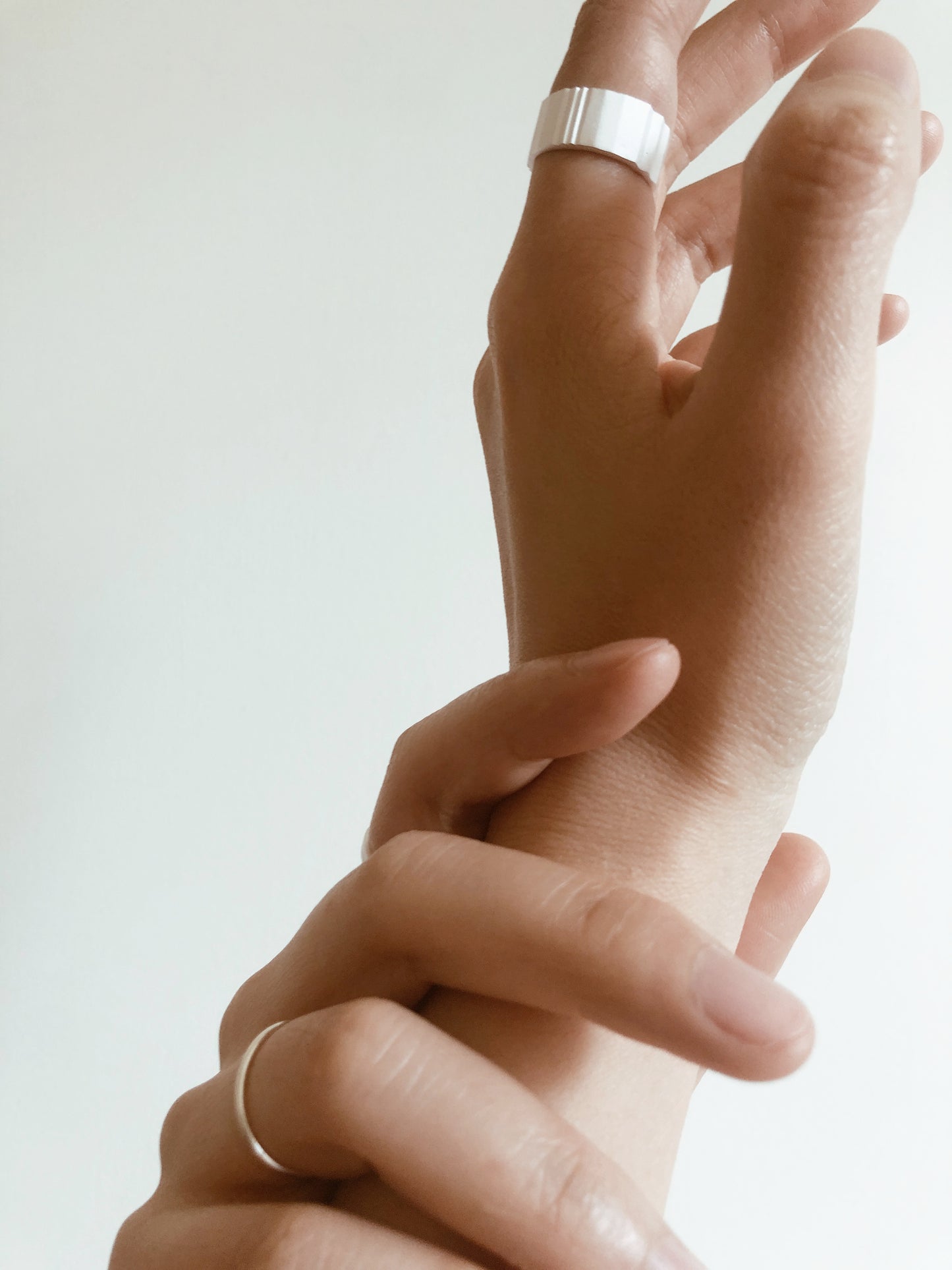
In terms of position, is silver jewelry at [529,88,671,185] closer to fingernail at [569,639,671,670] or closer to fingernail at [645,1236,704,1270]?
fingernail at [569,639,671,670]

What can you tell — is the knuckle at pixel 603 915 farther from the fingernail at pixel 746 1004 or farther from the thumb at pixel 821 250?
the thumb at pixel 821 250

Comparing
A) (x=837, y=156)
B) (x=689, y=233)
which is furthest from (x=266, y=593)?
(x=837, y=156)

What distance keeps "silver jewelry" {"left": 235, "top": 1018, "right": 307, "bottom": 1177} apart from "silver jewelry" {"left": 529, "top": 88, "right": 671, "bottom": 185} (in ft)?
1.46

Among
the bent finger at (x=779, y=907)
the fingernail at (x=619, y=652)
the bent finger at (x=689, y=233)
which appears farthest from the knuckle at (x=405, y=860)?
the bent finger at (x=689, y=233)

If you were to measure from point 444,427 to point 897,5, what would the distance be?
2.80ft

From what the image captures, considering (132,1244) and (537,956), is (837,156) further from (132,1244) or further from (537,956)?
(132,1244)

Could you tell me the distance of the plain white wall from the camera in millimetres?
1289

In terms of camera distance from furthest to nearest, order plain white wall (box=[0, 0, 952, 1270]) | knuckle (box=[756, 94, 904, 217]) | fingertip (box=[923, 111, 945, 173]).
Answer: plain white wall (box=[0, 0, 952, 1270])
fingertip (box=[923, 111, 945, 173])
knuckle (box=[756, 94, 904, 217])

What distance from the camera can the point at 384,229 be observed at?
4.48 ft

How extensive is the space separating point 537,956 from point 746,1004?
83 mm

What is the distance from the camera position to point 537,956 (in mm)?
409

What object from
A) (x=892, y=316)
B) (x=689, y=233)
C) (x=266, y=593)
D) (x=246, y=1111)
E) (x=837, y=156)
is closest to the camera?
(x=837, y=156)

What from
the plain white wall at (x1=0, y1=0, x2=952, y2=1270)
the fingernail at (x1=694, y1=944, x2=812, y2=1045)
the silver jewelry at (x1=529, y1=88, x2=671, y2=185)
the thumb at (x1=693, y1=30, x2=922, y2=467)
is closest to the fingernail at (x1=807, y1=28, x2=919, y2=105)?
the thumb at (x1=693, y1=30, x2=922, y2=467)

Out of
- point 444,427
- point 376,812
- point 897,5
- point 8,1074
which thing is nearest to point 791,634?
point 376,812
